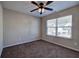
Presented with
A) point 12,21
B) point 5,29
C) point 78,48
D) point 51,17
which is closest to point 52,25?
point 51,17

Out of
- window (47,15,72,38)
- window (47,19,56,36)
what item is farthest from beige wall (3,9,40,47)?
window (47,15,72,38)

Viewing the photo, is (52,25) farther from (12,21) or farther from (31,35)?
(12,21)

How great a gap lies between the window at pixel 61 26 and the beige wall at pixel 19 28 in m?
1.39

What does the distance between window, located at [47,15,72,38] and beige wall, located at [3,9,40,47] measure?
1385mm

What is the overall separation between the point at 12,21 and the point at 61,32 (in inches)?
136

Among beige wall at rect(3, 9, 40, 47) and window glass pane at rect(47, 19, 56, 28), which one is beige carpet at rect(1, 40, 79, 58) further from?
window glass pane at rect(47, 19, 56, 28)

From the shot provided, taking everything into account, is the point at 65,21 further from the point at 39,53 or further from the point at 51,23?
the point at 39,53

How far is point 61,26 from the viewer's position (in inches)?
186

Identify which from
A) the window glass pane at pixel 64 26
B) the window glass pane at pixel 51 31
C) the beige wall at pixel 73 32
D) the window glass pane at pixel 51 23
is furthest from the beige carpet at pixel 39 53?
the window glass pane at pixel 51 23

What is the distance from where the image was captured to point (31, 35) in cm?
614

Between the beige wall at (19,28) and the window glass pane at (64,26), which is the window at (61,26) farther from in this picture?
the beige wall at (19,28)

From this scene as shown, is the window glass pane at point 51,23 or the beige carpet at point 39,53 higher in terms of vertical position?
the window glass pane at point 51,23

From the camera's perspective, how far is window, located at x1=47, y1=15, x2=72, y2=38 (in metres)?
4.19

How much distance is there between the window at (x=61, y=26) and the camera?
419cm
